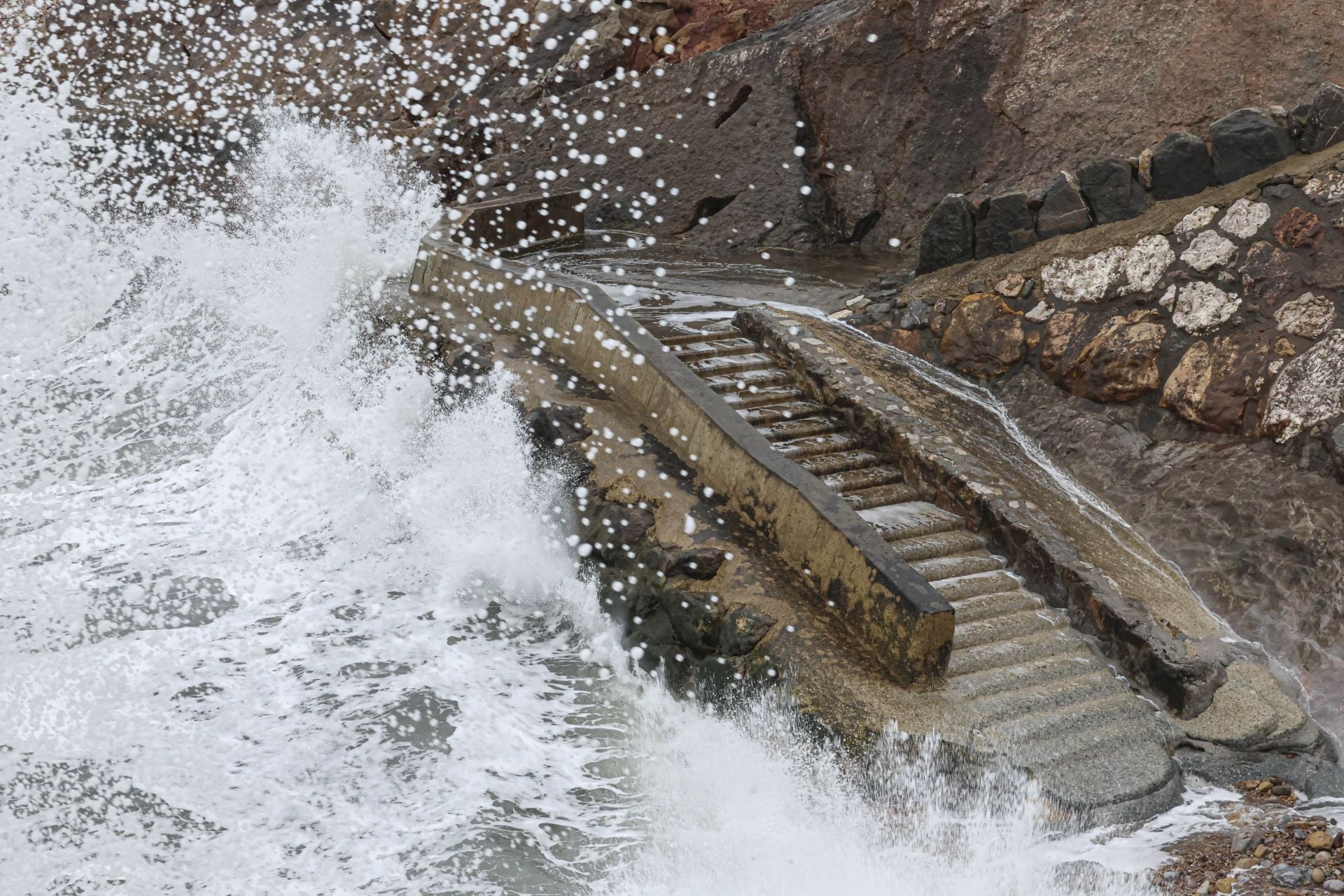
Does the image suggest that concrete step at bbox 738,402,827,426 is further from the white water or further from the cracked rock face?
the cracked rock face

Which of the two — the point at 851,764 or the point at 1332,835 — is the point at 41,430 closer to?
the point at 851,764

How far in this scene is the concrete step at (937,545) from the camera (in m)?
5.66

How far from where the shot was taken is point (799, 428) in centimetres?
658

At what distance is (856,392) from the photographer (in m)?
6.70

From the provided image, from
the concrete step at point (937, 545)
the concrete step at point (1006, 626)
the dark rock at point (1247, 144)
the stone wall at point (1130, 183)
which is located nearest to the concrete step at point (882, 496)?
the concrete step at point (937, 545)

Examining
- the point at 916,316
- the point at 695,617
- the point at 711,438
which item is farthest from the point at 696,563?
the point at 916,316

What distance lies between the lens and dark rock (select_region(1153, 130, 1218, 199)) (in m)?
6.70

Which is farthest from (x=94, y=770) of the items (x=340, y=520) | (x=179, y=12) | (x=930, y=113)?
(x=179, y=12)

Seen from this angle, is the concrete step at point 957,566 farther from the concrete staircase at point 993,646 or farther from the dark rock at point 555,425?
the dark rock at point 555,425

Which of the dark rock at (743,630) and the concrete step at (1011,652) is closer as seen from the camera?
the concrete step at (1011,652)

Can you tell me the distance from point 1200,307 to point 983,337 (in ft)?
4.18

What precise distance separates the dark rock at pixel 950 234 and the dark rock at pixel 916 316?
18.1 inches

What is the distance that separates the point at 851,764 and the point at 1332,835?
1.74 metres

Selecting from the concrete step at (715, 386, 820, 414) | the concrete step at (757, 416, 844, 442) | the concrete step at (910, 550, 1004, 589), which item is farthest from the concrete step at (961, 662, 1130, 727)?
the concrete step at (715, 386, 820, 414)
